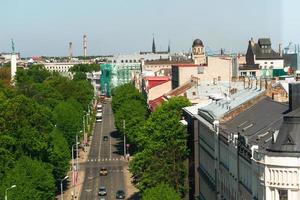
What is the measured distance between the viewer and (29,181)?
69.2m

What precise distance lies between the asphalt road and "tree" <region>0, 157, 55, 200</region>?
13.9 m

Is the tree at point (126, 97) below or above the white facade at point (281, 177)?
below

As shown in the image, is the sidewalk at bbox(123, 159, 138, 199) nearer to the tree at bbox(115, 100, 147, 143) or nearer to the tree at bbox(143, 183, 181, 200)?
the tree at bbox(115, 100, 147, 143)

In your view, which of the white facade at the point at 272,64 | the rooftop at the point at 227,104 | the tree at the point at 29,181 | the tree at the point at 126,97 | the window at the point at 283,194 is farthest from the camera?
the white facade at the point at 272,64

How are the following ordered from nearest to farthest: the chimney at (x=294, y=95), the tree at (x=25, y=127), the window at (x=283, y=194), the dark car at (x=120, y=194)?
the window at (x=283, y=194), the chimney at (x=294, y=95), the tree at (x=25, y=127), the dark car at (x=120, y=194)

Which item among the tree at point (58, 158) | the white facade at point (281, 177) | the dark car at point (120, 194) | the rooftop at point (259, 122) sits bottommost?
the dark car at point (120, 194)

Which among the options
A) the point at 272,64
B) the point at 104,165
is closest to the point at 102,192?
the point at 104,165

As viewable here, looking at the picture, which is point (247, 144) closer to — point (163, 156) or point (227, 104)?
point (227, 104)

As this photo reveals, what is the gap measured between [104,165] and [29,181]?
4251cm

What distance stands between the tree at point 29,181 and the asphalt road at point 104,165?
45.5ft

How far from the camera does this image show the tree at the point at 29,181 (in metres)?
65.1

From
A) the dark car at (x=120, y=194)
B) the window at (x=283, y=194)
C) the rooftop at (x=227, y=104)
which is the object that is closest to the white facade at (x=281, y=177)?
the window at (x=283, y=194)

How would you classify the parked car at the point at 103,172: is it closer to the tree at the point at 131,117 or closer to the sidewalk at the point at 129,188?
the sidewalk at the point at 129,188

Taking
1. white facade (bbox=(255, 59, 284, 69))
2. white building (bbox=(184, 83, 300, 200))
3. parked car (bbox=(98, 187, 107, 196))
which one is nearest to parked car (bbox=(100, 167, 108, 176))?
parked car (bbox=(98, 187, 107, 196))
